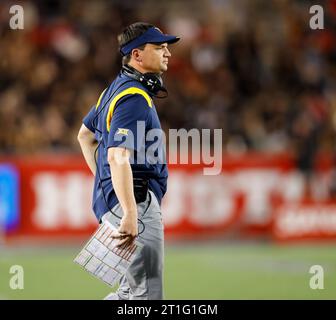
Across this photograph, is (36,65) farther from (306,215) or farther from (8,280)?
(8,280)

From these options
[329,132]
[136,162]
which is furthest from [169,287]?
[329,132]

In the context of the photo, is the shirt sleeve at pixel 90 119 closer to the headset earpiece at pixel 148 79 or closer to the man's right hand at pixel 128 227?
the headset earpiece at pixel 148 79

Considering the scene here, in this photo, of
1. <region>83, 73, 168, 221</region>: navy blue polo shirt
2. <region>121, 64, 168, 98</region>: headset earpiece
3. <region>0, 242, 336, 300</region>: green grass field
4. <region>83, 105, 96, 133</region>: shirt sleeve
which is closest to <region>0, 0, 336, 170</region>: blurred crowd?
<region>0, 242, 336, 300</region>: green grass field

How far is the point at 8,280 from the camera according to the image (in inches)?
433

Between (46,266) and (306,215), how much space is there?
14.2ft

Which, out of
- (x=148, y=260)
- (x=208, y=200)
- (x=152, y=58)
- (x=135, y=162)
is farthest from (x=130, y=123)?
(x=208, y=200)

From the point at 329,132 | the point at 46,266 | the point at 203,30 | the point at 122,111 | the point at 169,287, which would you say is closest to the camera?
the point at 122,111

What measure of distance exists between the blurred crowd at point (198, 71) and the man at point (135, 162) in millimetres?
8399

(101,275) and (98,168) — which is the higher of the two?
(98,168)

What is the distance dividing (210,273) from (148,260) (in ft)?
18.5

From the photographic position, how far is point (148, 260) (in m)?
6.50

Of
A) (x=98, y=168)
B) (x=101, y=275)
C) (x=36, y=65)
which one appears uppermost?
(x=36, y=65)

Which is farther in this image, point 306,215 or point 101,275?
point 306,215

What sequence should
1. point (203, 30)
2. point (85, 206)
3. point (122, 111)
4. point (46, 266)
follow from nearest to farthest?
1. point (122, 111)
2. point (46, 266)
3. point (85, 206)
4. point (203, 30)
